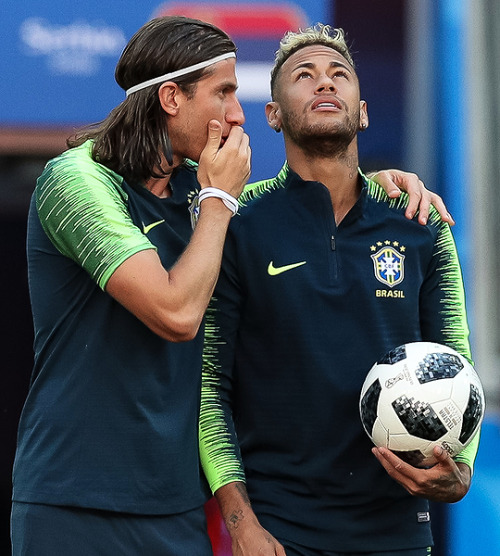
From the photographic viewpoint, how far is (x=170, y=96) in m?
2.87

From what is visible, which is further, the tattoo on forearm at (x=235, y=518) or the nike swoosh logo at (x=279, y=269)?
the nike swoosh logo at (x=279, y=269)

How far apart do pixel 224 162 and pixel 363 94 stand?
149cm

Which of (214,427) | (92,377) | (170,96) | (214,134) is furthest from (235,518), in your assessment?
(170,96)

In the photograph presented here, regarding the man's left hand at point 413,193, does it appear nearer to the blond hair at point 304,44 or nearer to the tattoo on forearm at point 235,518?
the blond hair at point 304,44

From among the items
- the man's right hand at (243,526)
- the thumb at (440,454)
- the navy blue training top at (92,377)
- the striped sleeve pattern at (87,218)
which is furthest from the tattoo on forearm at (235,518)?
the striped sleeve pattern at (87,218)

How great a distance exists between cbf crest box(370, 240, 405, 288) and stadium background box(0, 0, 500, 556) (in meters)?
1.06

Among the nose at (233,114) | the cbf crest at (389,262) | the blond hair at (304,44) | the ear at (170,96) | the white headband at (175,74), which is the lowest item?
the cbf crest at (389,262)

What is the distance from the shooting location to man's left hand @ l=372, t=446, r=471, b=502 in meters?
2.81

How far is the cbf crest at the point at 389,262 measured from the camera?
3.07m

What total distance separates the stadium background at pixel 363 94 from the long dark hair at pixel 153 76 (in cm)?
117

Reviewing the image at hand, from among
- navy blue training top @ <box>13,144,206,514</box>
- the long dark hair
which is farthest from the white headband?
navy blue training top @ <box>13,144,206,514</box>

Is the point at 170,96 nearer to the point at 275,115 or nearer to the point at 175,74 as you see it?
the point at 175,74

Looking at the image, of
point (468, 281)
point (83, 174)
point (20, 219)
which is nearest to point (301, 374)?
point (83, 174)

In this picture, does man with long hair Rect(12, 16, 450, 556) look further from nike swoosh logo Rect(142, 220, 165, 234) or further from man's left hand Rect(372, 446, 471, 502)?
man's left hand Rect(372, 446, 471, 502)
